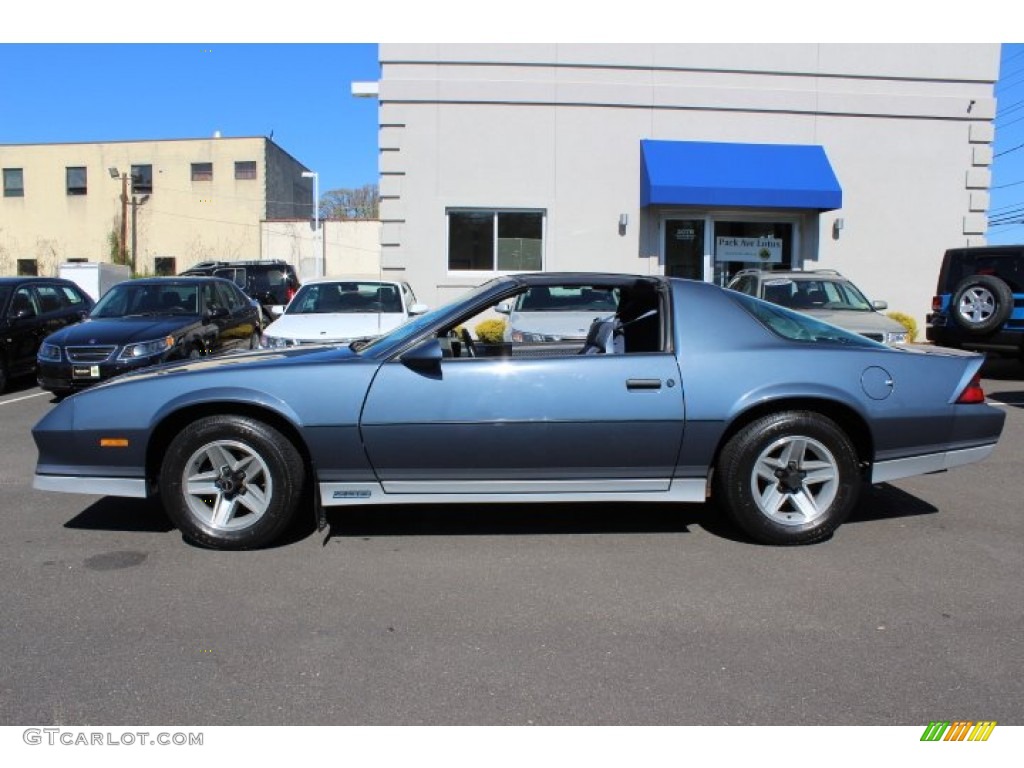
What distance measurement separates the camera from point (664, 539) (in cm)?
486

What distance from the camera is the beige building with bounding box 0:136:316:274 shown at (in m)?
40.8

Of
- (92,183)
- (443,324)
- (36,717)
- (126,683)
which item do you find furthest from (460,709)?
(92,183)

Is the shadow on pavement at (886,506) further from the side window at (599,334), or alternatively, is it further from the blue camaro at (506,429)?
the side window at (599,334)

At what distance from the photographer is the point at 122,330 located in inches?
375

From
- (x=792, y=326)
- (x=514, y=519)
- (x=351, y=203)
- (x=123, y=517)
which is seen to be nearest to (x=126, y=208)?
(x=351, y=203)

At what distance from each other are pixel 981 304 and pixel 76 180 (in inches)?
1652

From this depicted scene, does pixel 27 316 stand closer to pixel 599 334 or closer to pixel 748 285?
pixel 599 334

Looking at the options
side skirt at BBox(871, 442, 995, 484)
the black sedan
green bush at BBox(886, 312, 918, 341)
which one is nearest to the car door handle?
side skirt at BBox(871, 442, 995, 484)

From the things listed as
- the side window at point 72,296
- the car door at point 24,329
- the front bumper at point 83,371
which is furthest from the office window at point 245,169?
the front bumper at point 83,371

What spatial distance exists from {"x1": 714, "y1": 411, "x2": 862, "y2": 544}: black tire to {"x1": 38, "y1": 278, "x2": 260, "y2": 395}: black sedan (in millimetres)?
7087

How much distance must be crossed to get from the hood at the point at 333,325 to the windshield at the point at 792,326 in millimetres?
4794

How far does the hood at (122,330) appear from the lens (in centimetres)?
930

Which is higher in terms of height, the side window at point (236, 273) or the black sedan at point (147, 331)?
the side window at point (236, 273)

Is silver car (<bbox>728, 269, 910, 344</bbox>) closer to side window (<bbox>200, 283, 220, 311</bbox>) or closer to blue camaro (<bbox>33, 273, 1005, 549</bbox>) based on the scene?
blue camaro (<bbox>33, 273, 1005, 549</bbox>)
